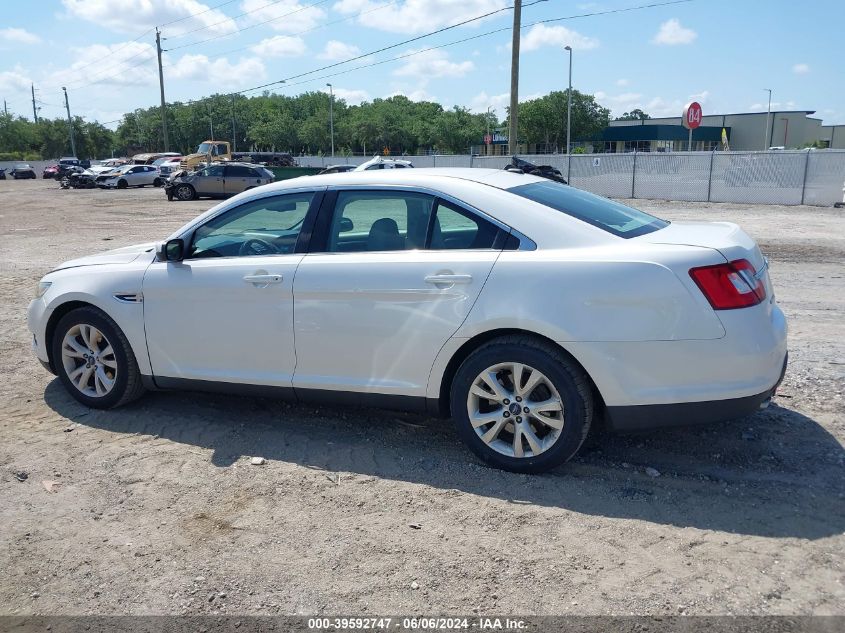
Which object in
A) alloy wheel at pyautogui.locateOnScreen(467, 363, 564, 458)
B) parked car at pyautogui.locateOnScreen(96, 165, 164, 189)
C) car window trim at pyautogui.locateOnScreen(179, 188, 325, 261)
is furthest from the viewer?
parked car at pyautogui.locateOnScreen(96, 165, 164, 189)

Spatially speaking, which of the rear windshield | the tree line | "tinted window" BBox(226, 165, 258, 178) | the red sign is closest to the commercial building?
the tree line

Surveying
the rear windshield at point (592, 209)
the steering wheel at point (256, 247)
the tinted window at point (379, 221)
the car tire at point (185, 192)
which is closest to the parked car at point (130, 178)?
the car tire at point (185, 192)

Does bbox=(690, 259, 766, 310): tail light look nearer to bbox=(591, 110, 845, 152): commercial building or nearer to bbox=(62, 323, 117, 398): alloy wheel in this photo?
bbox=(62, 323, 117, 398): alloy wheel

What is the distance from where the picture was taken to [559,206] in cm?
416

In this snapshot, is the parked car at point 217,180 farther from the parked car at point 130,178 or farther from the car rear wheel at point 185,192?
the parked car at point 130,178

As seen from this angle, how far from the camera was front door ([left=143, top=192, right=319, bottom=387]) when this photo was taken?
4.45 m

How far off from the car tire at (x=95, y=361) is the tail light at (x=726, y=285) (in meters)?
3.71

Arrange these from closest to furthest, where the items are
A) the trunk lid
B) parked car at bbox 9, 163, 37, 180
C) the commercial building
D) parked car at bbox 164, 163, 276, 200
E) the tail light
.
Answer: the tail light
the trunk lid
parked car at bbox 164, 163, 276, 200
parked car at bbox 9, 163, 37, 180
the commercial building

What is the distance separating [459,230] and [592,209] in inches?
33.2

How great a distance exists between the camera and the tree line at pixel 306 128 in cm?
8912

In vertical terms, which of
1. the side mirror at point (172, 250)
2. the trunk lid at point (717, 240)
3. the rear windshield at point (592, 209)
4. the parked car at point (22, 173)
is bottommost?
the parked car at point (22, 173)

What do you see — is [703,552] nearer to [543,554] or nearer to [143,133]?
[543,554]

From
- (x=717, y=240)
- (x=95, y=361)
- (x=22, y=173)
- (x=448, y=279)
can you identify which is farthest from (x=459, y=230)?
(x=22, y=173)

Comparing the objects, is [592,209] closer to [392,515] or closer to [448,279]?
[448,279]
